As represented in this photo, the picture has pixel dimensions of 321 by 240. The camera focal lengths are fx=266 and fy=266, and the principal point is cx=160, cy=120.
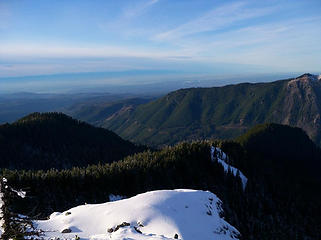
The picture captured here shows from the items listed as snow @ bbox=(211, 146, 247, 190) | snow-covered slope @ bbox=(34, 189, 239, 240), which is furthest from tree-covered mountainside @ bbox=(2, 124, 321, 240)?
snow-covered slope @ bbox=(34, 189, 239, 240)

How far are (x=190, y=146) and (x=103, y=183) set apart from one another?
1824 inches

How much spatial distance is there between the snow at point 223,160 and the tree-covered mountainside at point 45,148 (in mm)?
77355

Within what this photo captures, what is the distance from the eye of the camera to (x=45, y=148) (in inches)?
6353

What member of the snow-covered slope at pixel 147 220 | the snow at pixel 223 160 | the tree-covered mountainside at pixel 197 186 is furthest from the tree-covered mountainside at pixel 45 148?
the snow-covered slope at pixel 147 220

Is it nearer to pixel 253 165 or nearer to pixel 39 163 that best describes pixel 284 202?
pixel 253 165

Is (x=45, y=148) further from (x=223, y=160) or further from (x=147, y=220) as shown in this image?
(x=147, y=220)

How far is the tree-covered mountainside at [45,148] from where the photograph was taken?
142375mm

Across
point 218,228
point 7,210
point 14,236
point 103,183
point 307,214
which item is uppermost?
point 7,210

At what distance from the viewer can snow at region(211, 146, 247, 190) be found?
115325 mm

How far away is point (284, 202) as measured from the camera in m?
121

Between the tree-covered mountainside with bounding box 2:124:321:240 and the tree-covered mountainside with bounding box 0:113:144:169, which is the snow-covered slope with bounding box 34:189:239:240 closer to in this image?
A: the tree-covered mountainside with bounding box 2:124:321:240

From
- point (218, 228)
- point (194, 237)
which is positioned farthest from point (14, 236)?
point (218, 228)

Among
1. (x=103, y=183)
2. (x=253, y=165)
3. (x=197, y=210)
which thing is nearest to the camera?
(x=197, y=210)

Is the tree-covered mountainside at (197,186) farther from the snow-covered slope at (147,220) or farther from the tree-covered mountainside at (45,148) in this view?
the tree-covered mountainside at (45,148)
